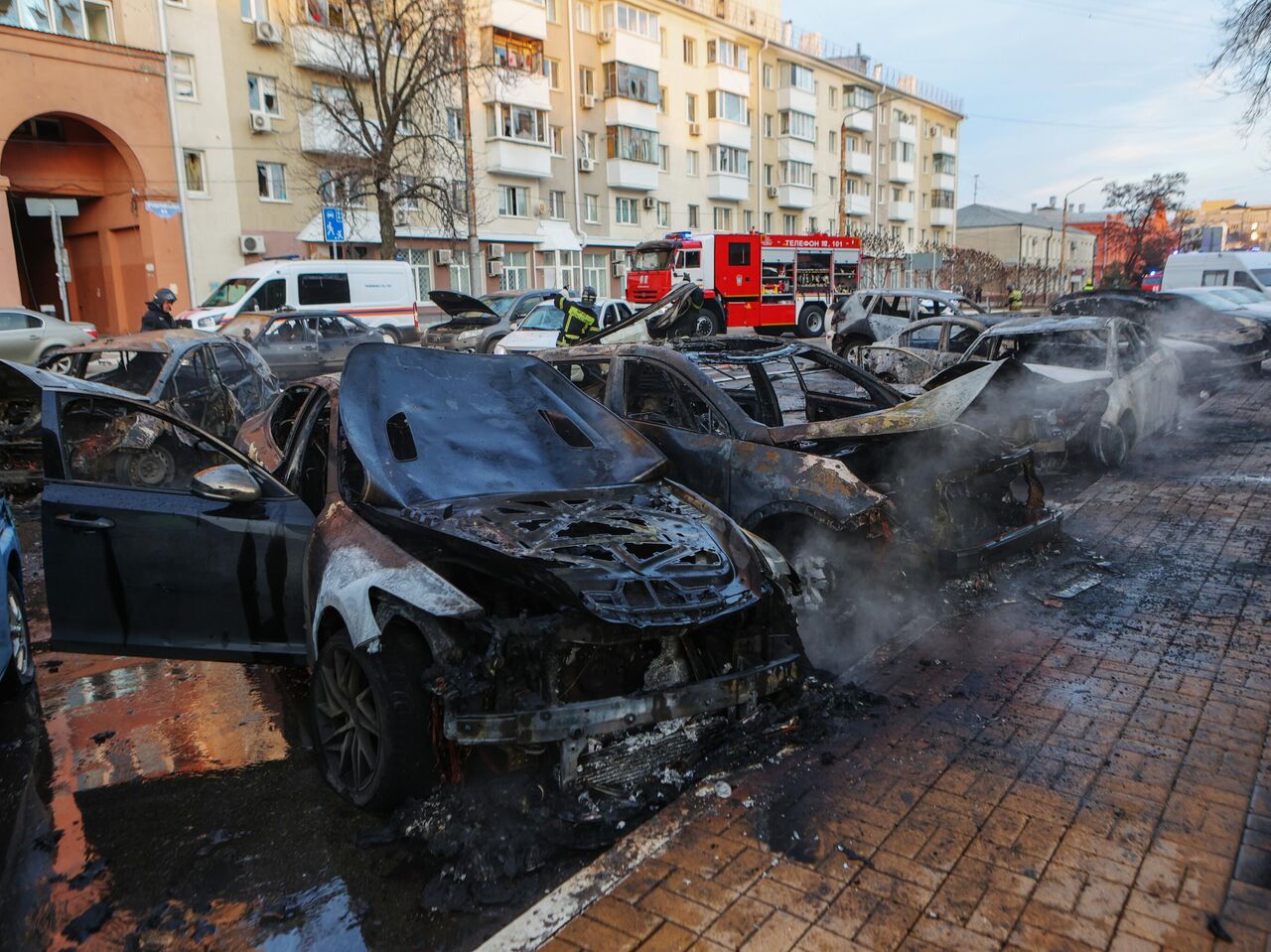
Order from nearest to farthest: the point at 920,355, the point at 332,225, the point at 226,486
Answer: the point at 226,486
the point at 920,355
the point at 332,225

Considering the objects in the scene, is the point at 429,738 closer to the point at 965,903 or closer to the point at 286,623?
the point at 286,623

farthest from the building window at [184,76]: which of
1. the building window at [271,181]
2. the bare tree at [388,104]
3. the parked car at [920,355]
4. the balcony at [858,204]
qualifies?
the balcony at [858,204]

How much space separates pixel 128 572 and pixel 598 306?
17292mm

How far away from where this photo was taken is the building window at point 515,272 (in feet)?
124

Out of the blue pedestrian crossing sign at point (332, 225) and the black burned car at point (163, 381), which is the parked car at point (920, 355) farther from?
the blue pedestrian crossing sign at point (332, 225)

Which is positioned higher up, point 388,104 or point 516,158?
point 388,104

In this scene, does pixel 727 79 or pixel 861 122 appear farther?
pixel 861 122

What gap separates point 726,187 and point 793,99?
902cm

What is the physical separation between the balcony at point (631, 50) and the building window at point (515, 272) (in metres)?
11.1

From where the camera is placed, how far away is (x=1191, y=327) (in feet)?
52.1

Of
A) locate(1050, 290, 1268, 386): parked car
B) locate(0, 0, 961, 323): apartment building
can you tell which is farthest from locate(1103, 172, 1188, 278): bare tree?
locate(1050, 290, 1268, 386): parked car

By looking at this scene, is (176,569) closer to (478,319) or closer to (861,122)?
(478,319)

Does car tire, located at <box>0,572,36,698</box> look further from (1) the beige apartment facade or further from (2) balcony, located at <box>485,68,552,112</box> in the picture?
(2) balcony, located at <box>485,68,552,112</box>

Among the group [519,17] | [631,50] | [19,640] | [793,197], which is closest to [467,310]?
[19,640]
